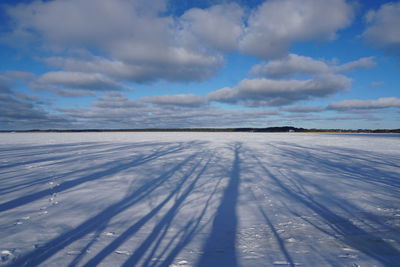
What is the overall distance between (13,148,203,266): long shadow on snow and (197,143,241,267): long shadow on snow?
1806 mm

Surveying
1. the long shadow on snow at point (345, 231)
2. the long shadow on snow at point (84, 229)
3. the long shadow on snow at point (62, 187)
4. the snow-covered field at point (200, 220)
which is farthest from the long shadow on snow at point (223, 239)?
the long shadow on snow at point (62, 187)

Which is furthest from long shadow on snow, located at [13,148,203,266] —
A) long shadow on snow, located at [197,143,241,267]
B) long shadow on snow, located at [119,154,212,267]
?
long shadow on snow, located at [197,143,241,267]

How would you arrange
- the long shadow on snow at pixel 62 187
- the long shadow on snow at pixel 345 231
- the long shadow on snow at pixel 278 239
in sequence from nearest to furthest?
the long shadow on snow at pixel 278 239 < the long shadow on snow at pixel 345 231 < the long shadow on snow at pixel 62 187

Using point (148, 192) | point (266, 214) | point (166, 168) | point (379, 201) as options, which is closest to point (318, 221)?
→ point (266, 214)

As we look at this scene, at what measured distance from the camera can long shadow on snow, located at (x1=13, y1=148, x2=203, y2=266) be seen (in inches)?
98.8

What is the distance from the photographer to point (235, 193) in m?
4.89

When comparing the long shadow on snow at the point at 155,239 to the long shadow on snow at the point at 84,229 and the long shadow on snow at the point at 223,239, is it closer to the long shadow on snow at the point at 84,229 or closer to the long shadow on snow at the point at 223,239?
the long shadow on snow at the point at 223,239

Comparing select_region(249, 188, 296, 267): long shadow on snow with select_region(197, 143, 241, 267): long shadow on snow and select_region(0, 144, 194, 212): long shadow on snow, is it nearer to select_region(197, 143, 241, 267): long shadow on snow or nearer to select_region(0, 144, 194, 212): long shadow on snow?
select_region(197, 143, 241, 267): long shadow on snow

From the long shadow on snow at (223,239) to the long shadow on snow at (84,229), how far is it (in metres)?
1.81

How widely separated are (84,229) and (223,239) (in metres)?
2.22

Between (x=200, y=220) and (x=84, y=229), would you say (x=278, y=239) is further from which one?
(x=84, y=229)

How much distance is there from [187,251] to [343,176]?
6.12 metres

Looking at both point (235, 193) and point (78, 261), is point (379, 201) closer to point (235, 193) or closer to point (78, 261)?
point (235, 193)

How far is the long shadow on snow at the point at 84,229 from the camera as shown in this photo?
8.23 ft
